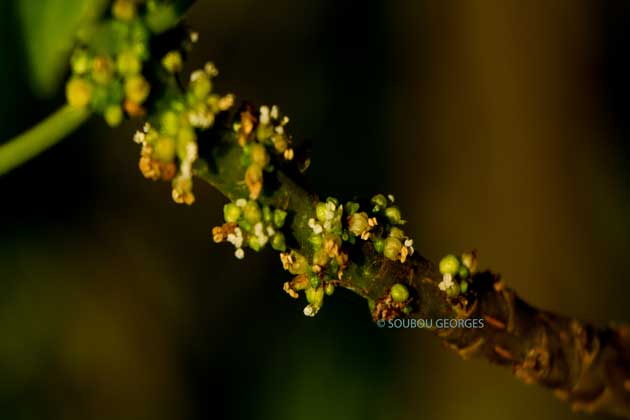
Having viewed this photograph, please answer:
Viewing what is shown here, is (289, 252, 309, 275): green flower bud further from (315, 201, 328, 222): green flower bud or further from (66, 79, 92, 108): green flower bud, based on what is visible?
(66, 79, 92, 108): green flower bud

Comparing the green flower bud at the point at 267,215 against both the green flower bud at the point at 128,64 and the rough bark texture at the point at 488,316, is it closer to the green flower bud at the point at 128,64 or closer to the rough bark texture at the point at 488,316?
the rough bark texture at the point at 488,316

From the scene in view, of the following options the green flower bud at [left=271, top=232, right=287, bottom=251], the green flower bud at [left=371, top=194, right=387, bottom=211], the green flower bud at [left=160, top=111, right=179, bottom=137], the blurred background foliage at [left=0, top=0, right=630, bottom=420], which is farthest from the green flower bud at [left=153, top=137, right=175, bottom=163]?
the blurred background foliage at [left=0, top=0, right=630, bottom=420]

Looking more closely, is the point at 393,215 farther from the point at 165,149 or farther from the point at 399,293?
the point at 165,149

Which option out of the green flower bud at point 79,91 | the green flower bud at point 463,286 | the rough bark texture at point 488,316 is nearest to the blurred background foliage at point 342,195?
the rough bark texture at point 488,316

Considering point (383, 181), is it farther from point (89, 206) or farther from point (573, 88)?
point (89, 206)

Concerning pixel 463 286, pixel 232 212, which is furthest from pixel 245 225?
pixel 463 286
